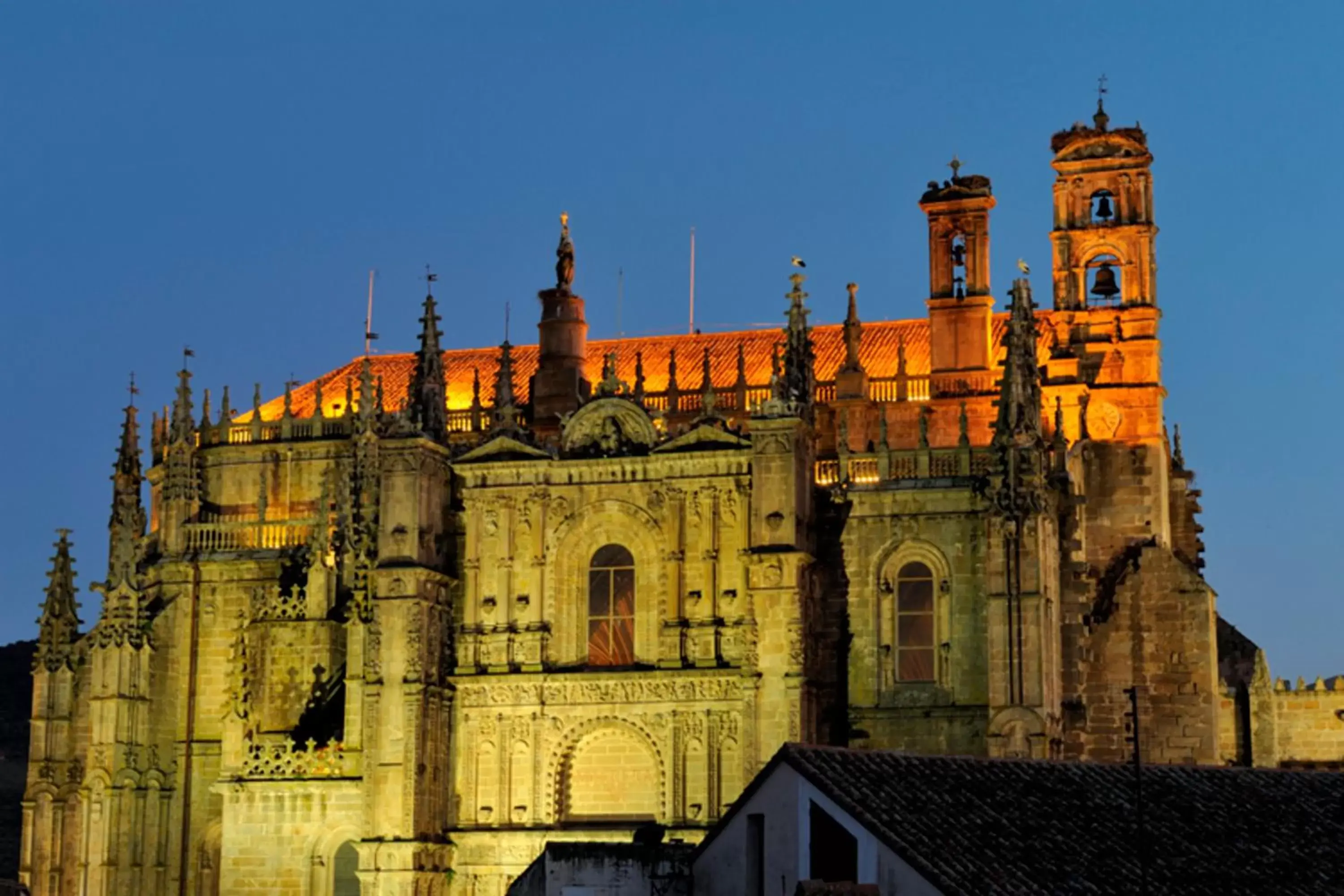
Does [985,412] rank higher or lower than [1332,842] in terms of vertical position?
higher

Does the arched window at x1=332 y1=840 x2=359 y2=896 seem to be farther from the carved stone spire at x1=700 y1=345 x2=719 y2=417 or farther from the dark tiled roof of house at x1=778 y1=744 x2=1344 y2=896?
the dark tiled roof of house at x1=778 y1=744 x2=1344 y2=896

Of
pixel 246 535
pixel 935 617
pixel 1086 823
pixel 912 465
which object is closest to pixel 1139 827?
pixel 1086 823

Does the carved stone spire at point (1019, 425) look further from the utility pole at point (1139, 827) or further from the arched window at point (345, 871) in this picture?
the arched window at point (345, 871)

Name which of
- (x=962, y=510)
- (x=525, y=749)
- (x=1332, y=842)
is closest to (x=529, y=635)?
(x=525, y=749)

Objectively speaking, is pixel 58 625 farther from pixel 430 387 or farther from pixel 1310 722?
pixel 1310 722

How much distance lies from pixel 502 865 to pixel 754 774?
6467 mm

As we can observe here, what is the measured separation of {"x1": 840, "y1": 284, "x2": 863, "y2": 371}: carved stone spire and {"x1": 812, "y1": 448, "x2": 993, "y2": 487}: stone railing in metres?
10.2

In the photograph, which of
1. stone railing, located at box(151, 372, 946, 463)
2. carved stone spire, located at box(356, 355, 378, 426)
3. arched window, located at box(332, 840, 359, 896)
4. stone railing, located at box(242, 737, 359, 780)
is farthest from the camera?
stone railing, located at box(151, 372, 946, 463)

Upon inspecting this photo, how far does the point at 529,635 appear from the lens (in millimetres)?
63719

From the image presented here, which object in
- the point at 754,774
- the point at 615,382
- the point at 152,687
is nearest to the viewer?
the point at 754,774

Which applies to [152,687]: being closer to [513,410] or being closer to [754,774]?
[513,410]

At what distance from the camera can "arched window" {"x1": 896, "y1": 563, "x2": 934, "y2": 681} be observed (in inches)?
2454

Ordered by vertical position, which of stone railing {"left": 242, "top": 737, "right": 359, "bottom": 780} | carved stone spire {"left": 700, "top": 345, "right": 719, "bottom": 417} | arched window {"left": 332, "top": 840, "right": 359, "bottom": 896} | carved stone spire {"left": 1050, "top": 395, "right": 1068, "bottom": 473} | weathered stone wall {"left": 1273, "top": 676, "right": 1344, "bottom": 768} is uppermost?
carved stone spire {"left": 700, "top": 345, "right": 719, "bottom": 417}

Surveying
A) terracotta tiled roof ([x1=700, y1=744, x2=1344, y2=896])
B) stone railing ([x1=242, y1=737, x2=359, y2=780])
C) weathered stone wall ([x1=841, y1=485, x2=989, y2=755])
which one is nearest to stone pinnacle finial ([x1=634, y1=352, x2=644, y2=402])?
weathered stone wall ([x1=841, y1=485, x2=989, y2=755])
